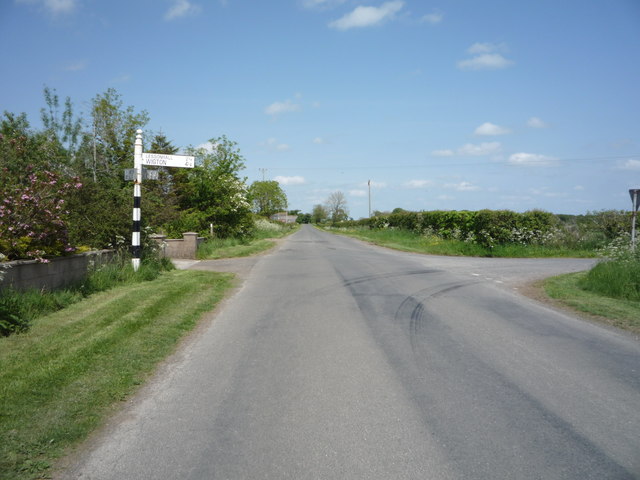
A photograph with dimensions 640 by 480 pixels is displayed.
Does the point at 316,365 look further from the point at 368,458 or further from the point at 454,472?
the point at 454,472

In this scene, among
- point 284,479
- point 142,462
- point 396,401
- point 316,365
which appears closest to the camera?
point 284,479

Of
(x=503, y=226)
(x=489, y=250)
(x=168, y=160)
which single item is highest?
(x=168, y=160)

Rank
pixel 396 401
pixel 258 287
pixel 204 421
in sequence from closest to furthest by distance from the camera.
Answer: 1. pixel 204 421
2. pixel 396 401
3. pixel 258 287

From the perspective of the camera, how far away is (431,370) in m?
5.24

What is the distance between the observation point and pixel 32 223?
27.6ft

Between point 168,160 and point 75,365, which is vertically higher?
point 168,160

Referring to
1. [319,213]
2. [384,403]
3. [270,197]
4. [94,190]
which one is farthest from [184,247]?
[319,213]

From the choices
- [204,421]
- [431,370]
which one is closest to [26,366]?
[204,421]

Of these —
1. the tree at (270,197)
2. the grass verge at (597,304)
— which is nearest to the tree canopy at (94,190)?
the grass verge at (597,304)

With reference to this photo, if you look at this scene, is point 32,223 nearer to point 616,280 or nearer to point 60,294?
point 60,294

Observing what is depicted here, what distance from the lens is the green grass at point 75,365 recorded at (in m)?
3.52

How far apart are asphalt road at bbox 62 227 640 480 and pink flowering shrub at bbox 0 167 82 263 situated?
3639mm

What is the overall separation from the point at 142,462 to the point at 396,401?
7.27 feet

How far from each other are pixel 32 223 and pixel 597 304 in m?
10.8
